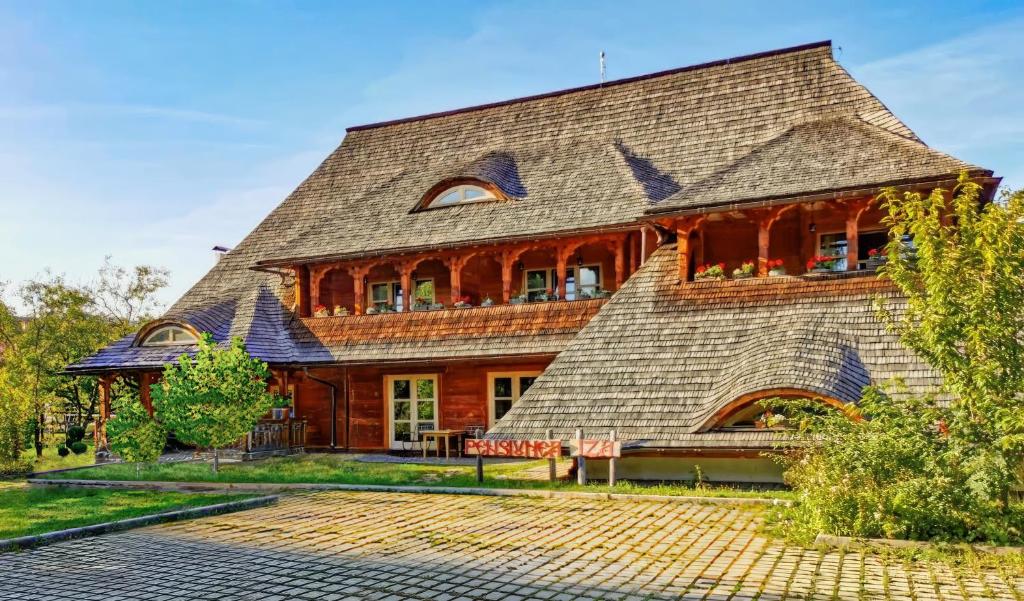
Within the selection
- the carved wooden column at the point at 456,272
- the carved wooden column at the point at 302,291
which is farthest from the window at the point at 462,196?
the carved wooden column at the point at 302,291

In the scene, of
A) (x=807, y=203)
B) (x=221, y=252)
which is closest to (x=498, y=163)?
(x=807, y=203)

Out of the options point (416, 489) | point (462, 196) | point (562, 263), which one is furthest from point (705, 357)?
point (462, 196)

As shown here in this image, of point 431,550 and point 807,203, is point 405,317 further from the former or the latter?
point 431,550

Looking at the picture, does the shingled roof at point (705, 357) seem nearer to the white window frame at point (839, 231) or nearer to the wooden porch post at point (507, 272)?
the white window frame at point (839, 231)

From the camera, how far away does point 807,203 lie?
15.1m

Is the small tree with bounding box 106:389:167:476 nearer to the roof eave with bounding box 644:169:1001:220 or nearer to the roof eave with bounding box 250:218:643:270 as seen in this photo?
the roof eave with bounding box 250:218:643:270

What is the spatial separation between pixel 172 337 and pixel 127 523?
11.4m

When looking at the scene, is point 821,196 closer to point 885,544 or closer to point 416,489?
point 885,544

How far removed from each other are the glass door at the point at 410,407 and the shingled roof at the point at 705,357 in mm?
6117

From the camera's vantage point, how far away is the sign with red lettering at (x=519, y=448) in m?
13.5

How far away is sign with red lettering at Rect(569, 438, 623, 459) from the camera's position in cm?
1280

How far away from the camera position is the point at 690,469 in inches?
539

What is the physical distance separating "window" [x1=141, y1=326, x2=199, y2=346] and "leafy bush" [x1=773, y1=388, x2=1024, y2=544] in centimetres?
1632

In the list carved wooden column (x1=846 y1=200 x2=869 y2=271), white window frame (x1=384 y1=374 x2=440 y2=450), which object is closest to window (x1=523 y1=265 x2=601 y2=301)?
white window frame (x1=384 y1=374 x2=440 y2=450)
